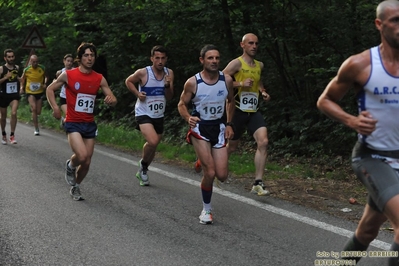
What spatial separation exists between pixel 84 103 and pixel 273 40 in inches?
213

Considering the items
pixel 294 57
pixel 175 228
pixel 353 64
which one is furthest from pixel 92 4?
pixel 353 64

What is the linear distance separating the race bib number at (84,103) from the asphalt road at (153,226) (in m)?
1.07

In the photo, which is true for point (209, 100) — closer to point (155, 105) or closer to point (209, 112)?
point (209, 112)

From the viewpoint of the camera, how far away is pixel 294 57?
12.9m

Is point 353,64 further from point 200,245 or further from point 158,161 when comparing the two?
point 158,161

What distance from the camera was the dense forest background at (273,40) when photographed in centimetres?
1148

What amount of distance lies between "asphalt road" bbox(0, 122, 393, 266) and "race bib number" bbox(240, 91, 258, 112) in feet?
3.51

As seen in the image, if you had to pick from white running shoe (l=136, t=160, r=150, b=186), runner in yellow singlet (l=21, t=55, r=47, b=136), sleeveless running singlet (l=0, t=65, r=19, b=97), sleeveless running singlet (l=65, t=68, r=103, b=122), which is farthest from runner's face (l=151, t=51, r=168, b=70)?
runner in yellow singlet (l=21, t=55, r=47, b=136)

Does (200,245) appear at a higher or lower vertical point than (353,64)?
lower

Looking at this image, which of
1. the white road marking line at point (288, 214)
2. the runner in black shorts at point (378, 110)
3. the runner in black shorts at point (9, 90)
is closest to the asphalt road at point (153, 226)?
the white road marking line at point (288, 214)

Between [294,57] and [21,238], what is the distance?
7.93m

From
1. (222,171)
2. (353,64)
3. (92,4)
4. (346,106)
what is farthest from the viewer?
(92,4)

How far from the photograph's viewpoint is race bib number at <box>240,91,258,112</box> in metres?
8.78

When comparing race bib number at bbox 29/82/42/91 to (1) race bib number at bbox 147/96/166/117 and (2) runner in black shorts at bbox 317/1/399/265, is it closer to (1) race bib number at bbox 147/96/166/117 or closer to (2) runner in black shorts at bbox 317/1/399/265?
(1) race bib number at bbox 147/96/166/117
